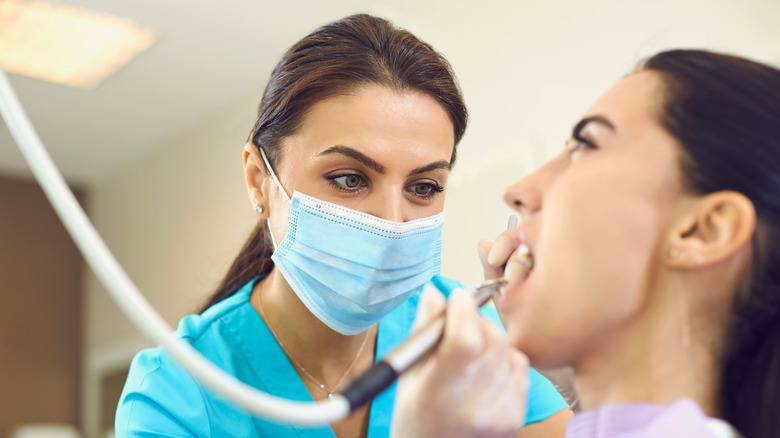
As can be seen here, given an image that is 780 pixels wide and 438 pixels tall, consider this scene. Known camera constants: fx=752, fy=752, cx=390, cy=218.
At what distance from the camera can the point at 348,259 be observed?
1325 mm

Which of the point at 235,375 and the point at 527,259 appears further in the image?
the point at 235,375

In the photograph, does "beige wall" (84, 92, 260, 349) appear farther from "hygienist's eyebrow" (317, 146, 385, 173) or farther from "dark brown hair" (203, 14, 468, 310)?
"hygienist's eyebrow" (317, 146, 385, 173)

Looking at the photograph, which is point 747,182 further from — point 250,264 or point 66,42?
point 66,42

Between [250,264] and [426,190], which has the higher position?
[426,190]

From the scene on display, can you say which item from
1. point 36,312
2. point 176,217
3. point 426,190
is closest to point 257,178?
point 426,190

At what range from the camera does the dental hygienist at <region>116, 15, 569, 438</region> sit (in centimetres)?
129

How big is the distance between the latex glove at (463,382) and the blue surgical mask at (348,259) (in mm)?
541

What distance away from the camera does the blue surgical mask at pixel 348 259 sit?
1.31 meters

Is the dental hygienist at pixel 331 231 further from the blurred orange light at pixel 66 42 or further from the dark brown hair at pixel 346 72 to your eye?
the blurred orange light at pixel 66 42

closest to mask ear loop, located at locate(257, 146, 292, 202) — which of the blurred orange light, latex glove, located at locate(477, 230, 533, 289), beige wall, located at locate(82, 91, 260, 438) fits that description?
latex glove, located at locate(477, 230, 533, 289)

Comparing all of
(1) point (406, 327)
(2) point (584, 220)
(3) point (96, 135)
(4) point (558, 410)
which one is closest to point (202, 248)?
(3) point (96, 135)

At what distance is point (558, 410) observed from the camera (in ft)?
4.49

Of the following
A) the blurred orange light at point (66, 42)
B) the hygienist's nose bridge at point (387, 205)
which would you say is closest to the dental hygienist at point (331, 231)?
the hygienist's nose bridge at point (387, 205)

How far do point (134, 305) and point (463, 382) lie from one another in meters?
0.32
